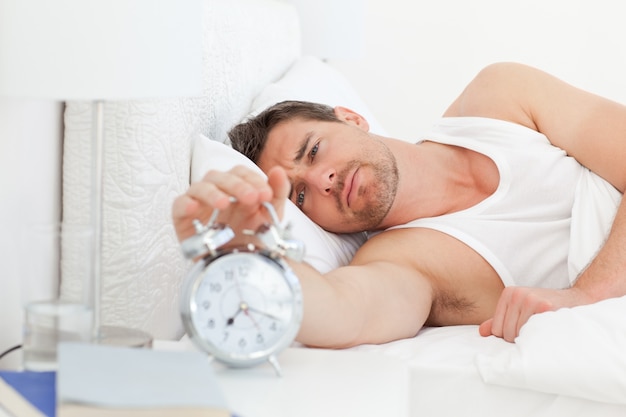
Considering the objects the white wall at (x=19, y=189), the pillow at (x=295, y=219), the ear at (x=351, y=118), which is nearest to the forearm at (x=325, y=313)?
the pillow at (x=295, y=219)

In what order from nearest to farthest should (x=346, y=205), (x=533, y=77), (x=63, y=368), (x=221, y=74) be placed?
1. (x=63, y=368)
2. (x=346, y=205)
3. (x=221, y=74)
4. (x=533, y=77)

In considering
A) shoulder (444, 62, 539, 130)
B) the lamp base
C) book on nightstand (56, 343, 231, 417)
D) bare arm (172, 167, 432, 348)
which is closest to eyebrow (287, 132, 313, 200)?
bare arm (172, 167, 432, 348)

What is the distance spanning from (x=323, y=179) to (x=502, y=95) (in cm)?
54

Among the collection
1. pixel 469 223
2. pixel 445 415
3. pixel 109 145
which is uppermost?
pixel 109 145

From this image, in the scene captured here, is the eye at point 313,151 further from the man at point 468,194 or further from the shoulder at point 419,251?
the shoulder at point 419,251

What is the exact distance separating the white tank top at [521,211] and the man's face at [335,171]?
0.11 metres

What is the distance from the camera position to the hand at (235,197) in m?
1.09

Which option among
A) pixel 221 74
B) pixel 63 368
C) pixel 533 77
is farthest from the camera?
pixel 533 77

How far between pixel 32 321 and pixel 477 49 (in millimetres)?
3352

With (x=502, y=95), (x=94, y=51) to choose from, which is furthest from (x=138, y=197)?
(x=502, y=95)

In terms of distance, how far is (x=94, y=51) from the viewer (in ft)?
3.47

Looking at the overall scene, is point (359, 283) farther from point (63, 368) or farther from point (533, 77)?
point (533, 77)

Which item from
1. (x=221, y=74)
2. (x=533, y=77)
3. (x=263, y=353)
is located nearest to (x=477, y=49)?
(x=533, y=77)

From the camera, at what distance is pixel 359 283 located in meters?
1.50
